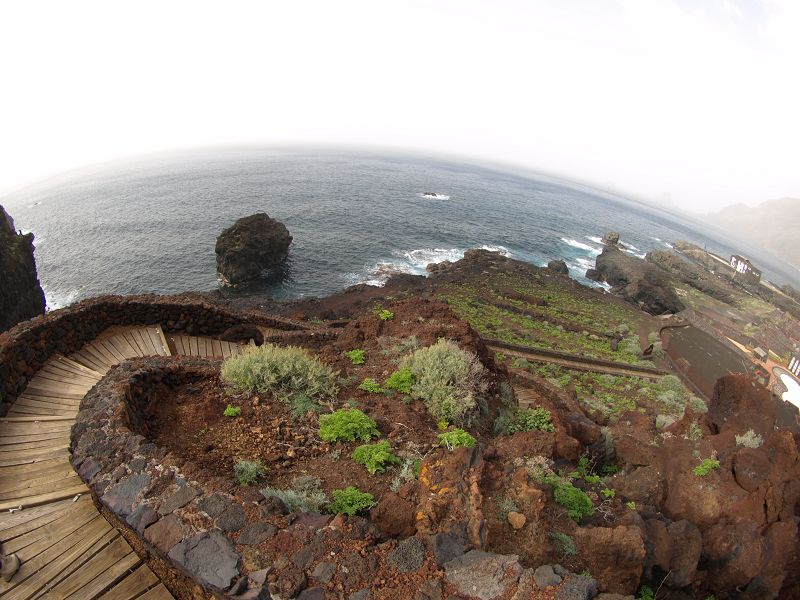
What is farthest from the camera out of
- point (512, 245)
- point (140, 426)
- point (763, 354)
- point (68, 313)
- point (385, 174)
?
point (385, 174)

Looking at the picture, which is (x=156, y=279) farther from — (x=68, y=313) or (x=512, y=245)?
(x=512, y=245)

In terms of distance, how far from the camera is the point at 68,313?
10.3m

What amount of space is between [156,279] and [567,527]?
42527mm

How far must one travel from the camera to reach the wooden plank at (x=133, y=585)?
480cm

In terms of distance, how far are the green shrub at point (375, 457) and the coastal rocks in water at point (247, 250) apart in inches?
1372

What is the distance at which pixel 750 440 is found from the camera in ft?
35.2

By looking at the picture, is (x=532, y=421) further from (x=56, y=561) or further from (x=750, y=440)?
(x=56, y=561)

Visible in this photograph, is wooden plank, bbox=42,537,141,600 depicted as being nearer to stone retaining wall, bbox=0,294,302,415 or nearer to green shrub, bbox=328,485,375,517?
green shrub, bbox=328,485,375,517

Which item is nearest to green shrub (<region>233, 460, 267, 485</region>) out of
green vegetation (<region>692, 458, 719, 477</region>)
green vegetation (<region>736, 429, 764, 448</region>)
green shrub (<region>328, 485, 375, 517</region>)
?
green shrub (<region>328, 485, 375, 517</region>)

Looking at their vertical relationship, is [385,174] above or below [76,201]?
above

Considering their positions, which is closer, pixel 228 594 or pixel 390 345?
pixel 228 594

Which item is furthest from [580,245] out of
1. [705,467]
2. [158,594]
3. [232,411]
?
[158,594]

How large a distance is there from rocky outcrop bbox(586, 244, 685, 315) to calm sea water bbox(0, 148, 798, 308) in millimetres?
3159

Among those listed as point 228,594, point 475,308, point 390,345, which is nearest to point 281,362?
point 390,345
